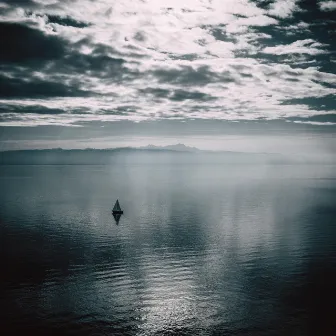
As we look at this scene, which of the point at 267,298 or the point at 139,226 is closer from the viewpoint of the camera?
the point at 267,298

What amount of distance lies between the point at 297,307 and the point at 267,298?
4155 millimetres

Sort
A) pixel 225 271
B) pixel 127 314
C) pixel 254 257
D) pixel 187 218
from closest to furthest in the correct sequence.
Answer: pixel 127 314, pixel 225 271, pixel 254 257, pixel 187 218

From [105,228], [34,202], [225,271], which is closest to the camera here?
[225,271]

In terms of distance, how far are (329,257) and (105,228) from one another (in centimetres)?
5824

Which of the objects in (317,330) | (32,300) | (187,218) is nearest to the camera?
(317,330)

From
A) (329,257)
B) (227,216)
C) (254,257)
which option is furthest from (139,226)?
(329,257)

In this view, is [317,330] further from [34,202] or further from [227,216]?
[34,202]

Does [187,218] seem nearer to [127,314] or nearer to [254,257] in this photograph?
[254,257]

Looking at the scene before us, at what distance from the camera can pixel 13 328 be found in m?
41.2

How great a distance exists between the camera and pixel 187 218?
121 metres

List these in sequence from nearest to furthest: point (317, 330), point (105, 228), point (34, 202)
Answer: point (317, 330), point (105, 228), point (34, 202)

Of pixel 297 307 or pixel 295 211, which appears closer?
pixel 297 307

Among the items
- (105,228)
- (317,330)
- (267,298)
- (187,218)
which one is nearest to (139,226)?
(105,228)

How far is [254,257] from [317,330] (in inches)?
1165
